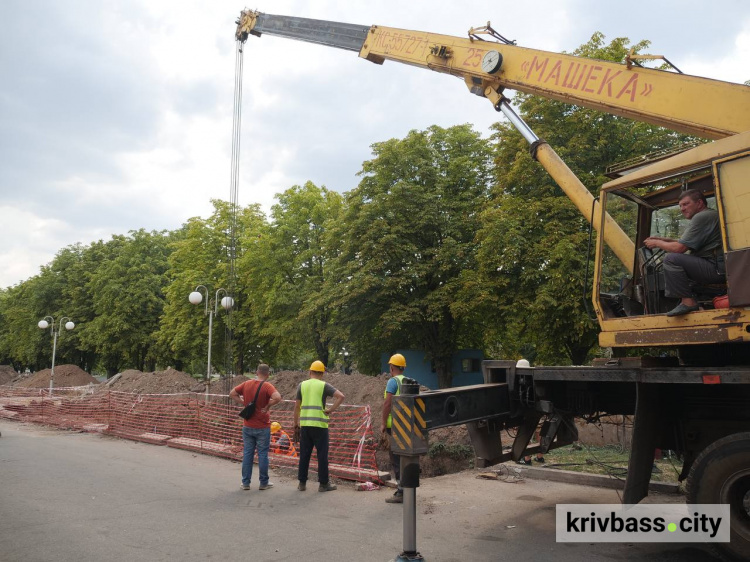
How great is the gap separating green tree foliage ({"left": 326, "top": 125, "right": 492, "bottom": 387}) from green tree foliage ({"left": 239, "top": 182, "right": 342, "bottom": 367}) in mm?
3763

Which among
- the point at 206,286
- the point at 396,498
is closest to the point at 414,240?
the point at 206,286

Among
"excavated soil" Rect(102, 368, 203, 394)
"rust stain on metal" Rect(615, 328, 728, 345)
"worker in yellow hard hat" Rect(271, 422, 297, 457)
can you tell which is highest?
"rust stain on metal" Rect(615, 328, 728, 345)

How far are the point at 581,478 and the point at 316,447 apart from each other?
156 inches

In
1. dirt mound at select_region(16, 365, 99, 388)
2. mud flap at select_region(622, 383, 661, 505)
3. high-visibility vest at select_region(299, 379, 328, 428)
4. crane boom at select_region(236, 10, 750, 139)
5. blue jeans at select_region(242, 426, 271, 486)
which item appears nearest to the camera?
mud flap at select_region(622, 383, 661, 505)

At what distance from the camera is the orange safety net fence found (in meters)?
10.1

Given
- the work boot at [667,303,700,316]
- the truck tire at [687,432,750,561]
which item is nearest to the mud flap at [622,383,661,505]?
the truck tire at [687,432,750,561]

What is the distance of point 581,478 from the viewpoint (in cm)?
830

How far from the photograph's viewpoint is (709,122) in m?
5.94

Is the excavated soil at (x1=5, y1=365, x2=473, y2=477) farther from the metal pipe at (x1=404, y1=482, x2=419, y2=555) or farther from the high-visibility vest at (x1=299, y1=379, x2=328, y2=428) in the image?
the metal pipe at (x1=404, y1=482, x2=419, y2=555)

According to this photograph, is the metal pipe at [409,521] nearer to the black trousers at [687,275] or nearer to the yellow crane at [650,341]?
the yellow crane at [650,341]

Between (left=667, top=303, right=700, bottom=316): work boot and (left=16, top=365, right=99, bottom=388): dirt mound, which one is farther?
(left=16, top=365, right=99, bottom=388): dirt mound

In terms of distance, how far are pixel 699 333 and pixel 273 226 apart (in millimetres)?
27951

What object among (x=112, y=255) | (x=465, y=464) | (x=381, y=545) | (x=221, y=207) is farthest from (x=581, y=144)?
(x=112, y=255)

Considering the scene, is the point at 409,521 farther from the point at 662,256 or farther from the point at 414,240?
the point at 414,240
